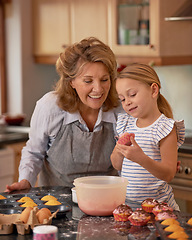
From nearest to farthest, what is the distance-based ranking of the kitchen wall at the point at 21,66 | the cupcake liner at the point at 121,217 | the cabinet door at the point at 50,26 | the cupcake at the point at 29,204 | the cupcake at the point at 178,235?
the cupcake at the point at 178,235 < the cupcake liner at the point at 121,217 < the cupcake at the point at 29,204 < the cabinet door at the point at 50,26 < the kitchen wall at the point at 21,66

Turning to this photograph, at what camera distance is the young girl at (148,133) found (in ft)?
5.83

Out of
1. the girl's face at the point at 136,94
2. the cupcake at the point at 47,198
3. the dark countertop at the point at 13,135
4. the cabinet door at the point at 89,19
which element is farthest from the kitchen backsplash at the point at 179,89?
the cupcake at the point at 47,198

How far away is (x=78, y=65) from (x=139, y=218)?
0.85 m

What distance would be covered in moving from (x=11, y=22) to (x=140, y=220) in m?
3.03


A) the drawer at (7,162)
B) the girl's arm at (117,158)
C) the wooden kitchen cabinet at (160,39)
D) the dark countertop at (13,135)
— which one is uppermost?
the wooden kitchen cabinet at (160,39)

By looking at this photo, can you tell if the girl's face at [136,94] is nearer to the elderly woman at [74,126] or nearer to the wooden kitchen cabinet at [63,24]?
the elderly woman at [74,126]

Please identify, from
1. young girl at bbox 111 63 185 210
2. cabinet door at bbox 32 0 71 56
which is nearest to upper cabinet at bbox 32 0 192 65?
cabinet door at bbox 32 0 71 56

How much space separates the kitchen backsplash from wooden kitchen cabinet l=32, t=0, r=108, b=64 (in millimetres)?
590

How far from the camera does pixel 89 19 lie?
371 cm

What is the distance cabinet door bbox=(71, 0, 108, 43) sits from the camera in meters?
3.61

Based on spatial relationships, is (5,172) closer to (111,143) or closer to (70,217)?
(111,143)

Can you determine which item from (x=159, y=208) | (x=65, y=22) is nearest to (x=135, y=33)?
(x=65, y=22)

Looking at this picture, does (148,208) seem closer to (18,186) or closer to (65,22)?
(18,186)

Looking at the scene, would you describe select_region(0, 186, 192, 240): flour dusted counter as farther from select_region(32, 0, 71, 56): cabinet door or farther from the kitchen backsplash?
select_region(32, 0, 71, 56): cabinet door
